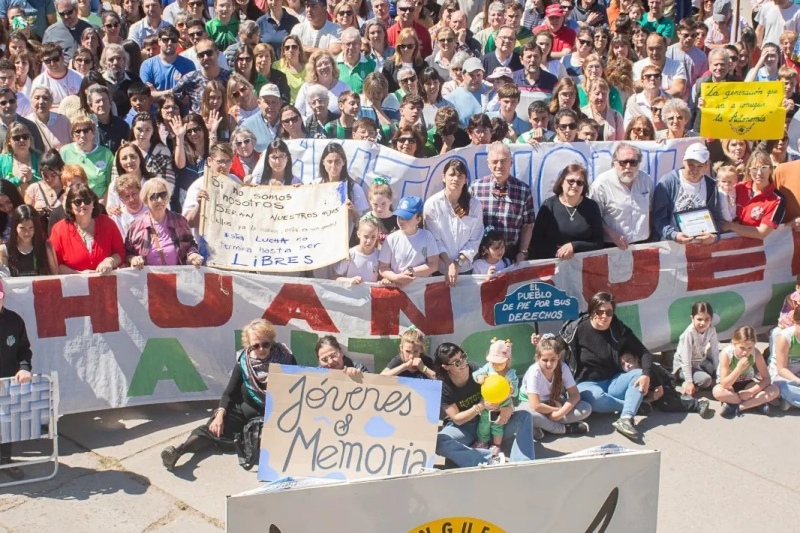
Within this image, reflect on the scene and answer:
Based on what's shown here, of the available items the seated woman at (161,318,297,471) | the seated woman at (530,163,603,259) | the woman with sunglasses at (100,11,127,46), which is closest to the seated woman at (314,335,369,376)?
the seated woman at (161,318,297,471)

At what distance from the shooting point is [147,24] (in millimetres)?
13016

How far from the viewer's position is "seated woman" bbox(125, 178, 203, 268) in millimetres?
8520

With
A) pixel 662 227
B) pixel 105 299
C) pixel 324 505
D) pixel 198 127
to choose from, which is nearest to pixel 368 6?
pixel 198 127

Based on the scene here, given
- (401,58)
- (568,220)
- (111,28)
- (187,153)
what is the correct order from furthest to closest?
(111,28) < (401,58) < (187,153) < (568,220)

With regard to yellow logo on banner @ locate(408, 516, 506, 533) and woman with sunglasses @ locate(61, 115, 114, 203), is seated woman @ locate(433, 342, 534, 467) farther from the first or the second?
woman with sunglasses @ locate(61, 115, 114, 203)

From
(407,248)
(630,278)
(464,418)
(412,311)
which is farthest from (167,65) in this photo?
(464,418)

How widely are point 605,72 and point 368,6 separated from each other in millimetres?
3601

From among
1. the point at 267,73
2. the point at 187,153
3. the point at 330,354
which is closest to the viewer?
the point at 330,354

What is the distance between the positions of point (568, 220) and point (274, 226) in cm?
236

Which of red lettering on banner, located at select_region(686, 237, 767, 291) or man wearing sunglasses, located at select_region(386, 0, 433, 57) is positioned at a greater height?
man wearing sunglasses, located at select_region(386, 0, 433, 57)

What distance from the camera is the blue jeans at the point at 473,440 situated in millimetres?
7668

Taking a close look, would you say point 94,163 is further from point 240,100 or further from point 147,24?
point 147,24

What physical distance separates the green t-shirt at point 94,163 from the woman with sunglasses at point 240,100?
1.41m

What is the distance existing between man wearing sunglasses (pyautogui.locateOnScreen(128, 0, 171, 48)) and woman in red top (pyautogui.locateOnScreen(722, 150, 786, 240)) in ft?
22.2
